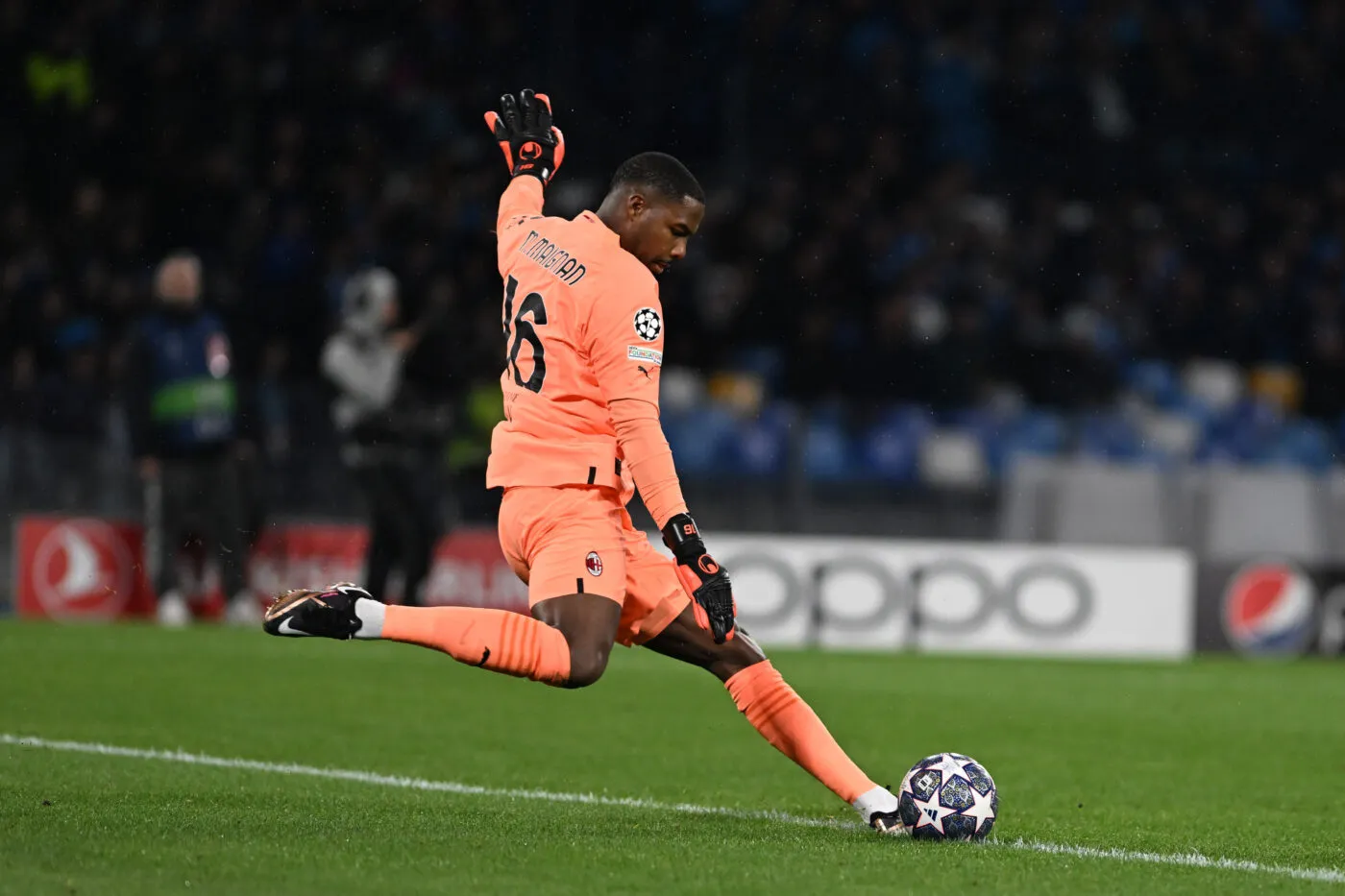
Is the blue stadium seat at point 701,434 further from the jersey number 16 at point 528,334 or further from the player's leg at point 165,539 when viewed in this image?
the jersey number 16 at point 528,334

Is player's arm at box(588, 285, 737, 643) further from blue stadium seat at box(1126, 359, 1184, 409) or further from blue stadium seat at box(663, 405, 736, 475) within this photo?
blue stadium seat at box(1126, 359, 1184, 409)

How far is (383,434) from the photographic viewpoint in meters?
12.9

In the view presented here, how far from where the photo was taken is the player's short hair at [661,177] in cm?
554

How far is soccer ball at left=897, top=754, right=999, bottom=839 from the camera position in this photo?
536 cm

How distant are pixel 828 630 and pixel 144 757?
7.86 m

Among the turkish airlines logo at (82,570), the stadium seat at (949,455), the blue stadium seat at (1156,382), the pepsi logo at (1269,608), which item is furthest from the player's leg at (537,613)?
the blue stadium seat at (1156,382)

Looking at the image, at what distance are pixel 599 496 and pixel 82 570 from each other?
29.4ft

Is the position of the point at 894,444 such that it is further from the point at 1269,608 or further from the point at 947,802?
the point at 947,802

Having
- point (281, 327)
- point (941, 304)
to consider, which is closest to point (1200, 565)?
point (941, 304)

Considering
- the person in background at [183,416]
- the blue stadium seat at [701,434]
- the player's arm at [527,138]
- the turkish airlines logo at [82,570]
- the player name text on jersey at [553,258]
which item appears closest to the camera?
the player name text on jersey at [553,258]

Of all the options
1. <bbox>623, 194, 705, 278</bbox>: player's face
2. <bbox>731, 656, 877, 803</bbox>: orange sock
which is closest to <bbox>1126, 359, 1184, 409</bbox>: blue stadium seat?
<bbox>731, 656, 877, 803</bbox>: orange sock

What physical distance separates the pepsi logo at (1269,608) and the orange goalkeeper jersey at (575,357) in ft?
32.3

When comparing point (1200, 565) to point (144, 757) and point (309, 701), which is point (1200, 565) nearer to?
point (309, 701)

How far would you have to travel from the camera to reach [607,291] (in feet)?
17.7
